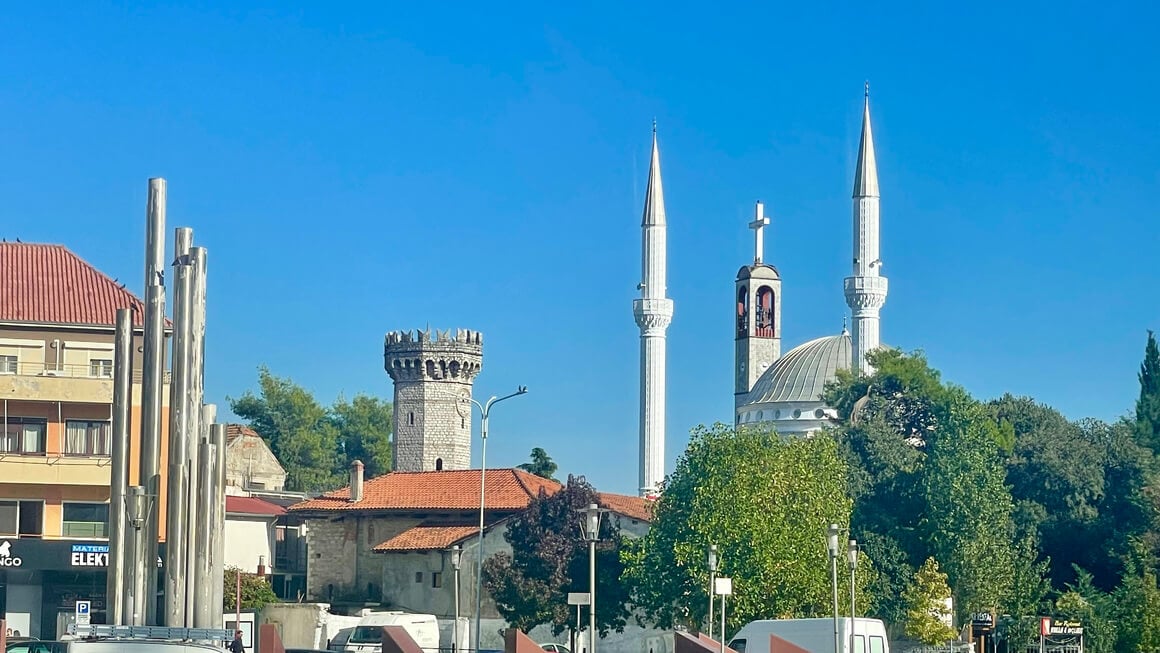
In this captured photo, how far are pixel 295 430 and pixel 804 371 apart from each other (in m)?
35.2

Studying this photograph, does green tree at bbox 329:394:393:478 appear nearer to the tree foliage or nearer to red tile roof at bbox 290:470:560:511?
the tree foliage

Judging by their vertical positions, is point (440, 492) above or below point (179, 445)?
above

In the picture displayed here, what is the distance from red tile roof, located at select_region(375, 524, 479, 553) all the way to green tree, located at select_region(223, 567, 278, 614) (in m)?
5.68

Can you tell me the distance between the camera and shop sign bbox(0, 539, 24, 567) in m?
51.0

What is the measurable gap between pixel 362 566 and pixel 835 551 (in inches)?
1396

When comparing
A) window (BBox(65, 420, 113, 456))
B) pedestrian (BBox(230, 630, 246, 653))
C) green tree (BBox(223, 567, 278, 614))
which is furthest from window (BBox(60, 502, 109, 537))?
pedestrian (BBox(230, 630, 246, 653))

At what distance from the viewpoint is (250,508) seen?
78.5 meters

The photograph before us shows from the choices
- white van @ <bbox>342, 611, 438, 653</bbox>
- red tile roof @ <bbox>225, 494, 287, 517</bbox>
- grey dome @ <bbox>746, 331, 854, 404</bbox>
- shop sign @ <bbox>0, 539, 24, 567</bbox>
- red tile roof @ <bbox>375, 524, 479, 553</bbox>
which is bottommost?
white van @ <bbox>342, 611, 438, 653</bbox>

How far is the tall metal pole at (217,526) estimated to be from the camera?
102 ft

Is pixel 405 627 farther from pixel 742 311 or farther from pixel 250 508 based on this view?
pixel 742 311

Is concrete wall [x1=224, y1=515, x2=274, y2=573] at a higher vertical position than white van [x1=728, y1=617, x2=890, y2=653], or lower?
higher

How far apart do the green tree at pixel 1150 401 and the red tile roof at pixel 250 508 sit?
35.6 meters

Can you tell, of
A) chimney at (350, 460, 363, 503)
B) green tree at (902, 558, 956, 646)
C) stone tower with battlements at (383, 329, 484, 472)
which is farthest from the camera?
stone tower with battlements at (383, 329, 484, 472)

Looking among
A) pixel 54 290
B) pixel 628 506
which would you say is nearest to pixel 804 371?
pixel 628 506
